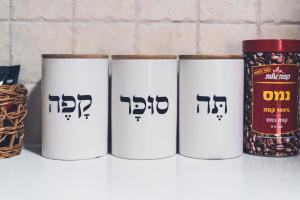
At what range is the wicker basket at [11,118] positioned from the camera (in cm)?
69

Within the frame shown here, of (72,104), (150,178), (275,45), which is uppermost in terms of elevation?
(275,45)

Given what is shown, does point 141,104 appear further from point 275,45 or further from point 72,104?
point 275,45

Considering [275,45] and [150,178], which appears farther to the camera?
[275,45]

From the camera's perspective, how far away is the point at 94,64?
704 mm

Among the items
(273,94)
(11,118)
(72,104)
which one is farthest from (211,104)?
(11,118)

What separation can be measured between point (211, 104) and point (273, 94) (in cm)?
12

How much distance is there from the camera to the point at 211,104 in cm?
72

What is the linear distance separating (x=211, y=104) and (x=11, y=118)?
36 cm

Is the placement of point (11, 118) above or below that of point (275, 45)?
below

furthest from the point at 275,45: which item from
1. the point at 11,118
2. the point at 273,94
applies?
the point at 11,118

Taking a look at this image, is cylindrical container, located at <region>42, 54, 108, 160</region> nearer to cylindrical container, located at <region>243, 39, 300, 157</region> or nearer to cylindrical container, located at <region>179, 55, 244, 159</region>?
cylindrical container, located at <region>179, 55, 244, 159</region>

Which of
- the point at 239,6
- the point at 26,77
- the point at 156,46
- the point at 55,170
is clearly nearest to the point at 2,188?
the point at 55,170

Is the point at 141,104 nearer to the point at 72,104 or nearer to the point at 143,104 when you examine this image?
the point at 143,104

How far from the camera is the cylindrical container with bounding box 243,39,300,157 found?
0.72 metres
